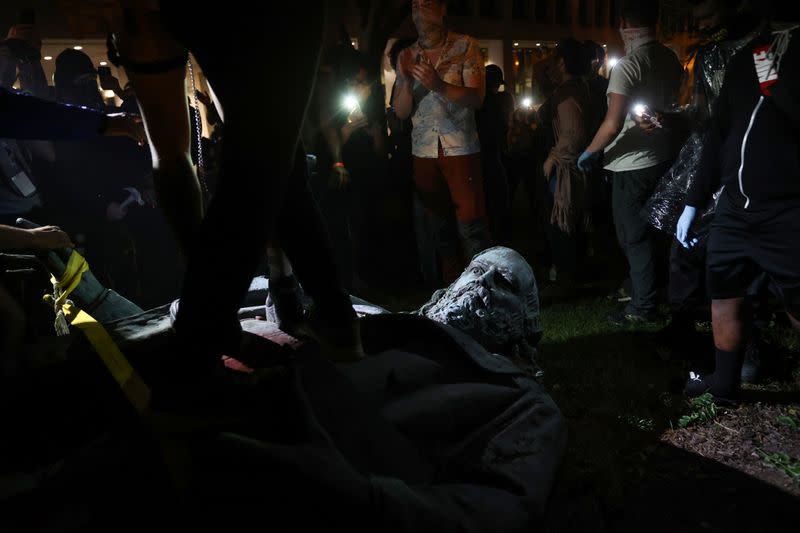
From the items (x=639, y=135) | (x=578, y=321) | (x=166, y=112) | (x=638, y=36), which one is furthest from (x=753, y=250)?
(x=166, y=112)

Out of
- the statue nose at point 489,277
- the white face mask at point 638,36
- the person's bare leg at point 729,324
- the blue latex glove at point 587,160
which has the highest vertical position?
the white face mask at point 638,36

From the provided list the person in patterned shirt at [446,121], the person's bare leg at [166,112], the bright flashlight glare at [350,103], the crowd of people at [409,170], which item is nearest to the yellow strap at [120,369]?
the crowd of people at [409,170]

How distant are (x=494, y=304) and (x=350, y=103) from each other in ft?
9.52

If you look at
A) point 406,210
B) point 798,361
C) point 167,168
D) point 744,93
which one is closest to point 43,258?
point 167,168

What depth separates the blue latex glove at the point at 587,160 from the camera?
4.59 meters

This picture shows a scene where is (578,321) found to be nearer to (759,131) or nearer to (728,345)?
(728,345)

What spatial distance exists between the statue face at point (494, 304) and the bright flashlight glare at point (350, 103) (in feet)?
8.34

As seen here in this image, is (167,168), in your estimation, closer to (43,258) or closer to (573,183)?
(43,258)

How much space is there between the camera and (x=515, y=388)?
2088 millimetres

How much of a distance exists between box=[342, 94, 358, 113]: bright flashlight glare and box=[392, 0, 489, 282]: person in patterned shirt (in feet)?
1.18

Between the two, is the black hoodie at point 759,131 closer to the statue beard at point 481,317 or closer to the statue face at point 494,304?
the statue face at point 494,304

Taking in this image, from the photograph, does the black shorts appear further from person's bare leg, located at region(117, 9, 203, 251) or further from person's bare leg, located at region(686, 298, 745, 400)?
person's bare leg, located at region(117, 9, 203, 251)

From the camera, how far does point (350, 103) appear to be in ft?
16.6

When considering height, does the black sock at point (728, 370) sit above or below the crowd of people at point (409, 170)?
below
